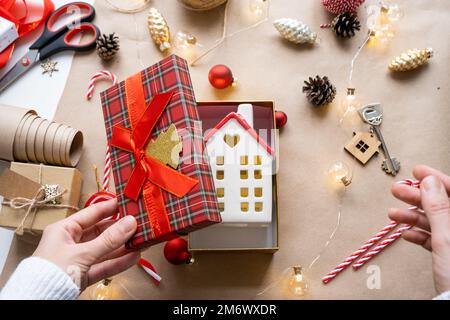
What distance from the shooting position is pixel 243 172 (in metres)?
1.36

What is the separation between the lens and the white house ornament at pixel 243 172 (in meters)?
1.35

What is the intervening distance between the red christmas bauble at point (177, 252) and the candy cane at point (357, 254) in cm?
43

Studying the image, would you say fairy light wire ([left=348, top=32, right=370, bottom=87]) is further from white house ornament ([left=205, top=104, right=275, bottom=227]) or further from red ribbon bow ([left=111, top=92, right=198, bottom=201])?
red ribbon bow ([left=111, top=92, right=198, bottom=201])

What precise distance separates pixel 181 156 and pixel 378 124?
0.74 m

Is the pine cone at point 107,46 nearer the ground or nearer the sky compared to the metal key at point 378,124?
nearer the sky

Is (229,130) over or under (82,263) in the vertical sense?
over

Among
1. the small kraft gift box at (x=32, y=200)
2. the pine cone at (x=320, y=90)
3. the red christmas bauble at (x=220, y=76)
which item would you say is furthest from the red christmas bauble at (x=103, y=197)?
the pine cone at (x=320, y=90)

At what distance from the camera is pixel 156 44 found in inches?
66.1

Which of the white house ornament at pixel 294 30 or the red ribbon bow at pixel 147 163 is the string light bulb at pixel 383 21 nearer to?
the white house ornament at pixel 294 30

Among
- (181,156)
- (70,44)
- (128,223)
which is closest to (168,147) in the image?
(181,156)

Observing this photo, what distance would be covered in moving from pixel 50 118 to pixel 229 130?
661 mm
